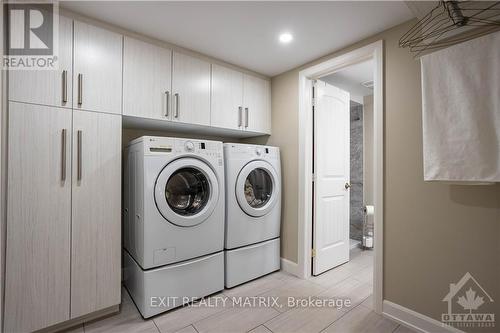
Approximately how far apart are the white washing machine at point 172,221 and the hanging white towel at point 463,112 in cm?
151

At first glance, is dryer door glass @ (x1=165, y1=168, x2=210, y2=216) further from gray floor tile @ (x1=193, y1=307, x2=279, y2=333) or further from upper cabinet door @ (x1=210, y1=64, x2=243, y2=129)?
gray floor tile @ (x1=193, y1=307, x2=279, y2=333)

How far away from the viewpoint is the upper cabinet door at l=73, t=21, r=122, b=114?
1.61 meters

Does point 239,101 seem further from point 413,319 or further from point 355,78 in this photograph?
point 413,319

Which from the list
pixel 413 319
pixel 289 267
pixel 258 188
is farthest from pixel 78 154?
pixel 413 319

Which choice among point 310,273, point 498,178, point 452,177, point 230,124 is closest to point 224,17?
point 230,124

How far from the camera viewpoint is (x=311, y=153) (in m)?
2.45

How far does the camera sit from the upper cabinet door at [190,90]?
2037 mm

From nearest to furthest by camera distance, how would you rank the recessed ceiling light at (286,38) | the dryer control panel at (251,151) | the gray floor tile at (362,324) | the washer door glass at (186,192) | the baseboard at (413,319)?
the baseboard at (413,319) → the gray floor tile at (362,324) → the washer door glass at (186,192) → the recessed ceiling light at (286,38) → the dryer control panel at (251,151)

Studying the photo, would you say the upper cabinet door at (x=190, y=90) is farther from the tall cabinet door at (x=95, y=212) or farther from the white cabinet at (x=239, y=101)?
the tall cabinet door at (x=95, y=212)

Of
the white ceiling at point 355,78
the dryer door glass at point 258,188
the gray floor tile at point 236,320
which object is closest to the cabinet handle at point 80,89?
the dryer door glass at point 258,188

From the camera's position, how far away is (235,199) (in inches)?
85.7

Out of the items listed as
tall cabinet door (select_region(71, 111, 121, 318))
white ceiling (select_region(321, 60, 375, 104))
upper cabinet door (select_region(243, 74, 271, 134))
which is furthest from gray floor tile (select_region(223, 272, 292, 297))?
white ceiling (select_region(321, 60, 375, 104))

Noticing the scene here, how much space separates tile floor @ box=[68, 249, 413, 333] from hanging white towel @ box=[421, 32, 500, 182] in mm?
1151

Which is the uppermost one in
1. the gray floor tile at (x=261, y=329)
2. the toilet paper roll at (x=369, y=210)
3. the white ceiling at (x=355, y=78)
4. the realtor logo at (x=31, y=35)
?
the white ceiling at (x=355, y=78)
